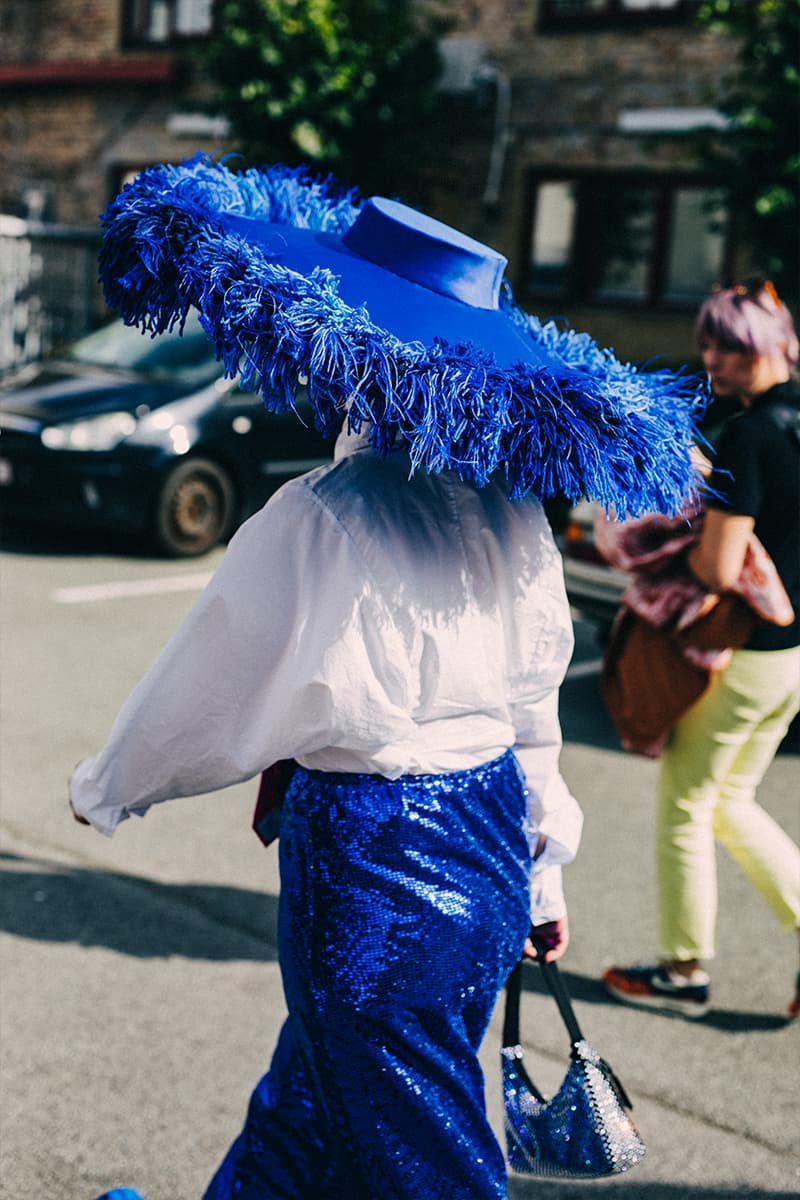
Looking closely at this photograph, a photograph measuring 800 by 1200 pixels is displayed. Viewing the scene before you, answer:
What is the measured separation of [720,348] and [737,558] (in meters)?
0.51

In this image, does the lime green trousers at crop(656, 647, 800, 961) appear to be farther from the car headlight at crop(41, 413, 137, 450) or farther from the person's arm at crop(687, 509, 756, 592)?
the car headlight at crop(41, 413, 137, 450)

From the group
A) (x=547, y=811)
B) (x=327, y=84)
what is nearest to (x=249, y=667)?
(x=547, y=811)

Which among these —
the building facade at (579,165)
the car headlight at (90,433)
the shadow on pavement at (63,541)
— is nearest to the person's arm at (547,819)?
the car headlight at (90,433)

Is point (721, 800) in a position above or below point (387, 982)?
below

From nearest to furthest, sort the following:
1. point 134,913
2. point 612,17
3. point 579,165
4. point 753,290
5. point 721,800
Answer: point 753,290, point 721,800, point 134,913, point 612,17, point 579,165

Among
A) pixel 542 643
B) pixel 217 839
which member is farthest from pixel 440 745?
pixel 217 839

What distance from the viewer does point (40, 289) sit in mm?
14219

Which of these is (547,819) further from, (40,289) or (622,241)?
(40,289)

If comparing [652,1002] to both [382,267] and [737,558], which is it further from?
[382,267]

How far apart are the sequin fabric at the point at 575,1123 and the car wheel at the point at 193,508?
273 inches

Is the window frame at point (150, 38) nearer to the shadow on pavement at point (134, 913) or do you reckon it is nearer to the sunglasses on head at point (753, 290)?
the shadow on pavement at point (134, 913)

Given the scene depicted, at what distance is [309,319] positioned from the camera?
176cm

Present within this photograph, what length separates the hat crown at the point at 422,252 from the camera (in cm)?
197

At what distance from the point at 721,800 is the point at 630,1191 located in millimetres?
1095
